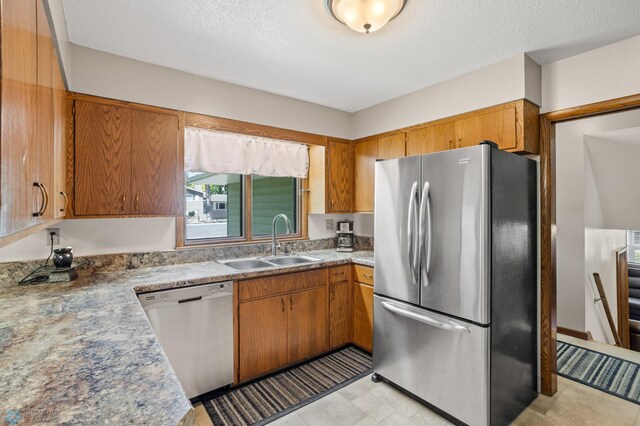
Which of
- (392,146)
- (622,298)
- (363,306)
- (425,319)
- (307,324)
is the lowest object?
(622,298)

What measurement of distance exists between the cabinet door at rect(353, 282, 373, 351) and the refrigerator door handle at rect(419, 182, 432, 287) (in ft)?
2.89

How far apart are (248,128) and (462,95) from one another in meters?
1.93

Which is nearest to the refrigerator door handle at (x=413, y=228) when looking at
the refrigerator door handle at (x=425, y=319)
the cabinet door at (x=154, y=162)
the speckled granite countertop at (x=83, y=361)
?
the refrigerator door handle at (x=425, y=319)

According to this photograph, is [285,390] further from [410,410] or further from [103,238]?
[103,238]

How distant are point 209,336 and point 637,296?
672 cm

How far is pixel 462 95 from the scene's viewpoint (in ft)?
8.76

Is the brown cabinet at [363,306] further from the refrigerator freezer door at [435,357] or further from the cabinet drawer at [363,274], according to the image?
the refrigerator freezer door at [435,357]

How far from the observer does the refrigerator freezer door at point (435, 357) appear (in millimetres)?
1903

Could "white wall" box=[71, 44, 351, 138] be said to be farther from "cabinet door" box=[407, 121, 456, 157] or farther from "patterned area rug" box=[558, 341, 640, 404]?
"patterned area rug" box=[558, 341, 640, 404]

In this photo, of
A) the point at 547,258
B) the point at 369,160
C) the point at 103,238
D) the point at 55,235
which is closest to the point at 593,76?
the point at 547,258

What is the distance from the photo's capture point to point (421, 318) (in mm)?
2176

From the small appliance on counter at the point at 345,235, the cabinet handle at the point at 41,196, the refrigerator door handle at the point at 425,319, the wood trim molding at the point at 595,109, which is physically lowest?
the refrigerator door handle at the point at 425,319

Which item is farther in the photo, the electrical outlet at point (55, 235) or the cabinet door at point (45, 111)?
the electrical outlet at point (55, 235)

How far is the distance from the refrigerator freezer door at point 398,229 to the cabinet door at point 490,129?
701mm
